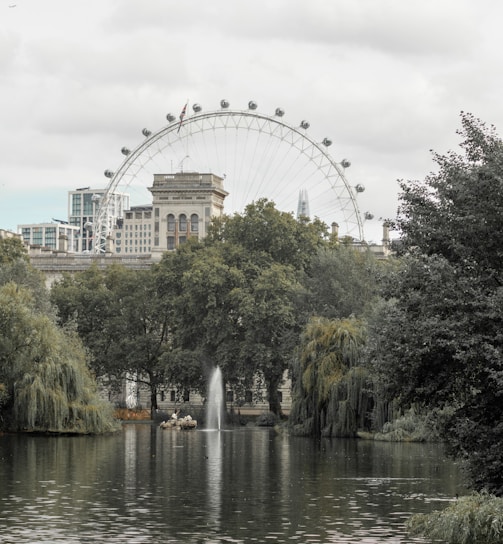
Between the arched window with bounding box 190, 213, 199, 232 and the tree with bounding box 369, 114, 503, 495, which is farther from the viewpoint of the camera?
the arched window with bounding box 190, 213, 199, 232

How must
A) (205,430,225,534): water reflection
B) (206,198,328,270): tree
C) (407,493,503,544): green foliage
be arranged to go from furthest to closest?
(206,198,328,270): tree → (205,430,225,534): water reflection → (407,493,503,544): green foliage

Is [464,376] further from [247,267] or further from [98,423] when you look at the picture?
[247,267]

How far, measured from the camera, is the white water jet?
94.7 meters

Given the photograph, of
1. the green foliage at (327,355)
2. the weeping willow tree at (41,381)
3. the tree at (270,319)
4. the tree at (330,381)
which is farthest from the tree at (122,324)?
the weeping willow tree at (41,381)

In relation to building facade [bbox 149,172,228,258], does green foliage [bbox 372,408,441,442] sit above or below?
below

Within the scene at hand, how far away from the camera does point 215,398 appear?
3762 inches

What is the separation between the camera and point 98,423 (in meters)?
67.8

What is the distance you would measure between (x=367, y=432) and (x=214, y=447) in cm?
1045

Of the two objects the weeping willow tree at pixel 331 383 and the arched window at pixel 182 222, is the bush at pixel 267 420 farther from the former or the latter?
the arched window at pixel 182 222

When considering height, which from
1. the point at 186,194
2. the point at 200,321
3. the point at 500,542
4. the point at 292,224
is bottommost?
the point at 500,542

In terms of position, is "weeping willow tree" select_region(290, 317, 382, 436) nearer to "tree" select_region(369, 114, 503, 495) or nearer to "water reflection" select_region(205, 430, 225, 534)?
"water reflection" select_region(205, 430, 225, 534)

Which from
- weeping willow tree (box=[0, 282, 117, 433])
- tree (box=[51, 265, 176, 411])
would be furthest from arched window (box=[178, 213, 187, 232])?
weeping willow tree (box=[0, 282, 117, 433])

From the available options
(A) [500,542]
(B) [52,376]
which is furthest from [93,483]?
(B) [52,376]

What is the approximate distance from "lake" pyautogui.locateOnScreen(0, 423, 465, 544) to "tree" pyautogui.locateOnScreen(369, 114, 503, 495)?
9.91ft
